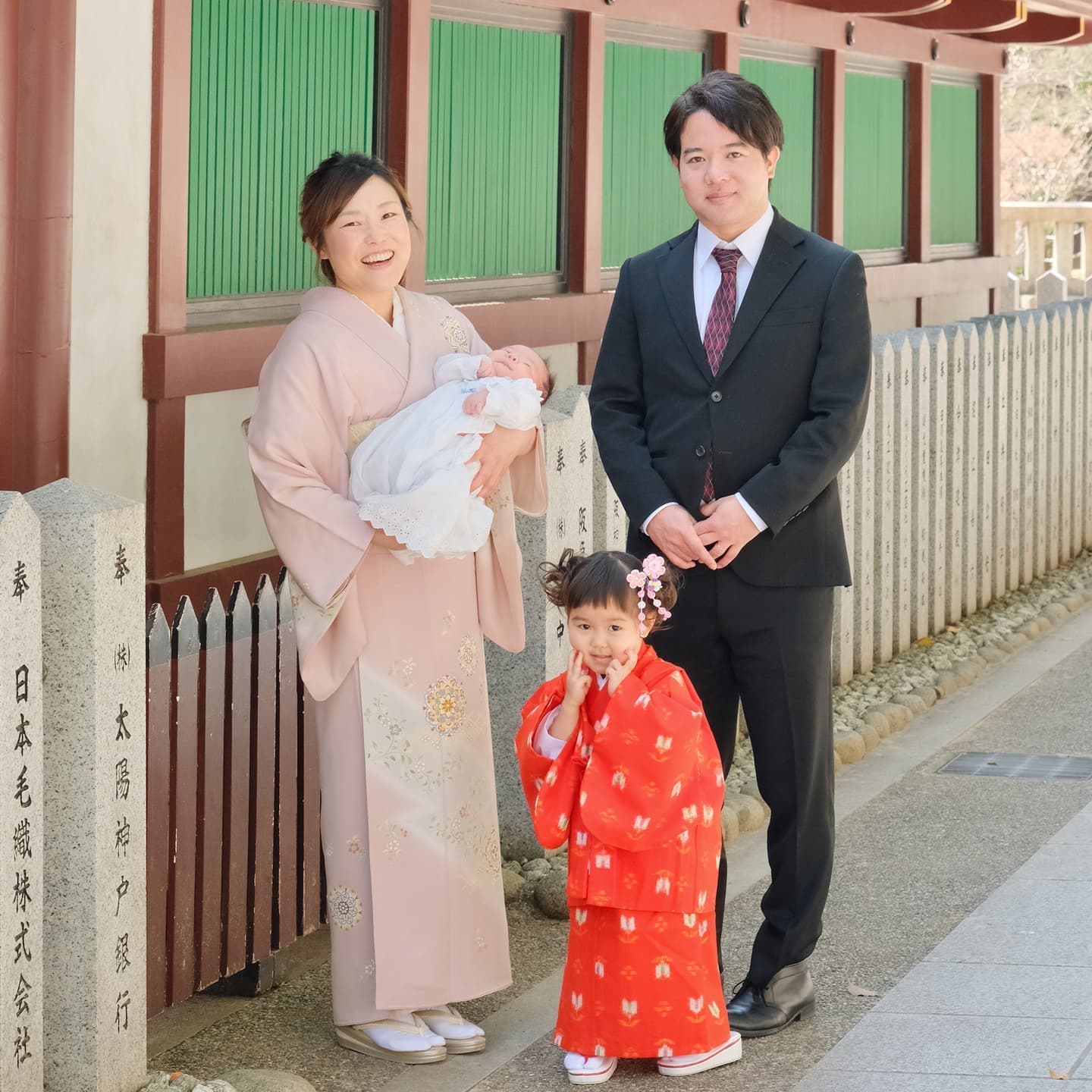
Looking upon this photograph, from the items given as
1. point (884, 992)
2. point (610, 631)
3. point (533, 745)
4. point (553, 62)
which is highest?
point (553, 62)

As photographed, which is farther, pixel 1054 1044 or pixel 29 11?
pixel 29 11

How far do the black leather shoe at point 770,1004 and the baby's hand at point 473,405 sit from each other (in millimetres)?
1414

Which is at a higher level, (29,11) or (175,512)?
(29,11)

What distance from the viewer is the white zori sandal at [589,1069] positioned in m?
3.79

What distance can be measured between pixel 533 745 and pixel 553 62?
3860 mm

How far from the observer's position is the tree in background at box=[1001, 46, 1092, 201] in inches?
1125

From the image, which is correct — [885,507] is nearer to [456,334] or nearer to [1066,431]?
[1066,431]

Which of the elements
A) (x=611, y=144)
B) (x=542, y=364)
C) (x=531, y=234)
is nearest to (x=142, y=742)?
(x=542, y=364)

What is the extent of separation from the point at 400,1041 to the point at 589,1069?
45 cm

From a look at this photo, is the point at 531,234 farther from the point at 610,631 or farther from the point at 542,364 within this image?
the point at 610,631

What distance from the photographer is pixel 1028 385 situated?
9648mm

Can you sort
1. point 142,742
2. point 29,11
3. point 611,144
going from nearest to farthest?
1. point 142,742
2. point 29,11
3. point 611,144

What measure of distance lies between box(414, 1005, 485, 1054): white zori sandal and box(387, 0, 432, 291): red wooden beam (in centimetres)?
260

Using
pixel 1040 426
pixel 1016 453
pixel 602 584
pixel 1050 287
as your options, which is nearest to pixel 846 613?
pixel 1016 453
